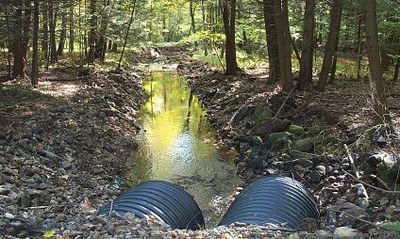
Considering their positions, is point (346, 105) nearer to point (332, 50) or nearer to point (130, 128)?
point (332, 50)

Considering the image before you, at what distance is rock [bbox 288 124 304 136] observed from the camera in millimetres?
11595

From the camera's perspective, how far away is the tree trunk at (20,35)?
1340 cm

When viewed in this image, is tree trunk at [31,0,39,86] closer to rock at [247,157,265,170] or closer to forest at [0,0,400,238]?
forest at [0,0,400,238]

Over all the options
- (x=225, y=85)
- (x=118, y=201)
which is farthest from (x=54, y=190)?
(x=225, y=85)

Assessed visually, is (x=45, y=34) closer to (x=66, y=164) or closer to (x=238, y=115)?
(x=238, y=115)

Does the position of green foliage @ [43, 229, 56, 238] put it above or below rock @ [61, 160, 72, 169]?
above

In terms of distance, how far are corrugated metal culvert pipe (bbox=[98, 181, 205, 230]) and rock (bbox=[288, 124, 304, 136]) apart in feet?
18.1

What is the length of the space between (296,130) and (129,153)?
441cm

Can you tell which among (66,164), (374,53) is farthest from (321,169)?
(66,164)

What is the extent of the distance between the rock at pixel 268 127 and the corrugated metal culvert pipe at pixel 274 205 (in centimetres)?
574

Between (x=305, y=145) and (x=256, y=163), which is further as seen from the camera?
(x=256, y=163)

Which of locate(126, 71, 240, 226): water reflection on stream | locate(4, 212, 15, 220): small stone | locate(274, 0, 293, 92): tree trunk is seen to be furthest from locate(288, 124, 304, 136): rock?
locate(4, 212, 15, 220): small stone

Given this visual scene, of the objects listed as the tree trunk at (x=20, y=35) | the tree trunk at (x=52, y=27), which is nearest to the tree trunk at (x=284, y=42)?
the tree trunk at (x=52, y=27)

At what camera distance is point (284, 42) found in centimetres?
1452
